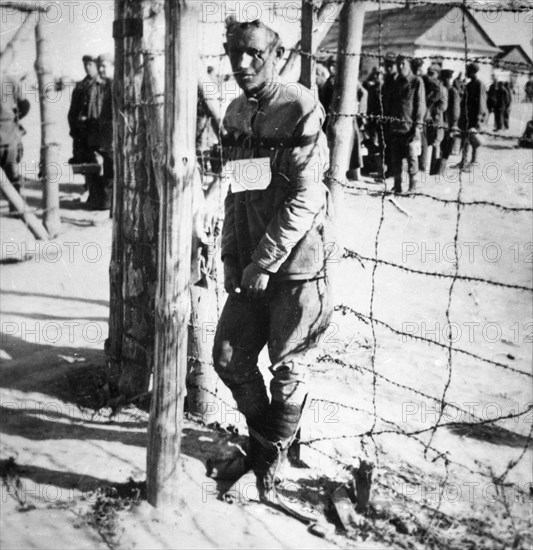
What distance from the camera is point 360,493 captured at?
3141 mm

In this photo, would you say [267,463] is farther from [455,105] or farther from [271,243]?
[455,105]

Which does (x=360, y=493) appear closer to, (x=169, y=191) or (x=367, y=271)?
(x=169, y=191)

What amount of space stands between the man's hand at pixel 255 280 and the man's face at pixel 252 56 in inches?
34.5

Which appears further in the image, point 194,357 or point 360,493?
point 194,357

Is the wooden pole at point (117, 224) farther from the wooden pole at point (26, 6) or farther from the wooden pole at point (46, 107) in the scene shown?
the wooden pole at point (46, 107)

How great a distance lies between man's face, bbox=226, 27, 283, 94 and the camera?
2.84 m

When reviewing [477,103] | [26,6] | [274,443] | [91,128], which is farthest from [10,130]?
[477,103]

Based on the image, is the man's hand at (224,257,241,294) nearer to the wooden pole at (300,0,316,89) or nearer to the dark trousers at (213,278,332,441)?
the dark trousers at (213,278,332,441)

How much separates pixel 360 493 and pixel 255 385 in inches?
30.9

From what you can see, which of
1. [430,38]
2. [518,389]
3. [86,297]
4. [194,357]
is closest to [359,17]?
[194,357]

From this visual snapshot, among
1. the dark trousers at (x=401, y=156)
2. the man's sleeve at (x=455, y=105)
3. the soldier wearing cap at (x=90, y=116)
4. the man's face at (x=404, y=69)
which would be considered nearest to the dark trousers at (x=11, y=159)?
the soldier wearing cap at (x=90, y=116)

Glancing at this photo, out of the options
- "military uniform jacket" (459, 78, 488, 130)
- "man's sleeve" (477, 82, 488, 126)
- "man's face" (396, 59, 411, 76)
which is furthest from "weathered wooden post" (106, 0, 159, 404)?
"man's sleeve" (477, 82, 488, 126)

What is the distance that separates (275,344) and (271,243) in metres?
0.58

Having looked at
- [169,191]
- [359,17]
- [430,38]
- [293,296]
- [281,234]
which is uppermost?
[430,38]
